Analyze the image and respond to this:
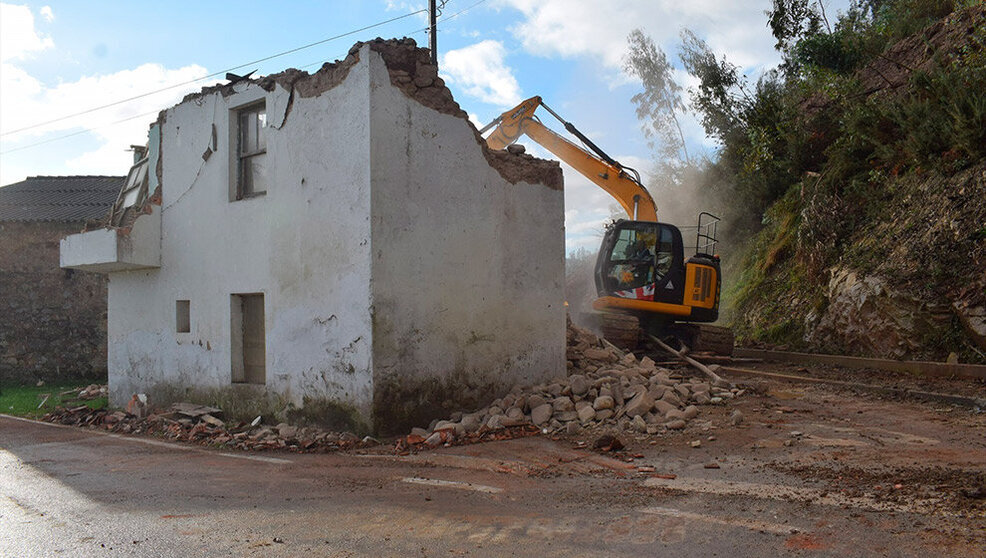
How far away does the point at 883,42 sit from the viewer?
2012 cm

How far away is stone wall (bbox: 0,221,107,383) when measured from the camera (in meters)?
20.0

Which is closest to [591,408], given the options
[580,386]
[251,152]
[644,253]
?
[580,386]

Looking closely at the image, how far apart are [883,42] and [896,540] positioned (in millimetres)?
19735

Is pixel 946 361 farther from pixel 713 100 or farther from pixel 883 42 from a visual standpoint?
pixel 713 100

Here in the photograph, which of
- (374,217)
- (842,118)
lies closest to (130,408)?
(374,217)

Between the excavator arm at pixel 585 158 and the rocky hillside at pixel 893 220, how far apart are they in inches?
167

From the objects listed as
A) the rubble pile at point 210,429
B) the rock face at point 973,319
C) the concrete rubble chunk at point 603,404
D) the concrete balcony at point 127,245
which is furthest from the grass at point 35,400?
the rock face at point 973,319

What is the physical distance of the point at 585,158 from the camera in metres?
16.6

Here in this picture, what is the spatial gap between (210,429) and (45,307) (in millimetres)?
13414

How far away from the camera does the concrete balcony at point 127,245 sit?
1209cm

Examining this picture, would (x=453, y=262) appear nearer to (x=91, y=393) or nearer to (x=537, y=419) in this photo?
(x=537, y=419)

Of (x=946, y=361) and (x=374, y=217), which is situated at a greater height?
(x=374, y=217)

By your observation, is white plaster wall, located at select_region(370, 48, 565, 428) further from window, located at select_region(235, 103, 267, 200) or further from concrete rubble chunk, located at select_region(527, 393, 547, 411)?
window, located at select_region(235, 103, 267, 200)

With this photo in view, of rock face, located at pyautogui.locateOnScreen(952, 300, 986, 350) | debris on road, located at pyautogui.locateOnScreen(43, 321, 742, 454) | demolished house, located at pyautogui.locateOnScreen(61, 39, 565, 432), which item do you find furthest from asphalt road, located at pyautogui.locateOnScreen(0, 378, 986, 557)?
rock face, located at pyautogui.locateOnScreen(952, 300, 986, 350)
